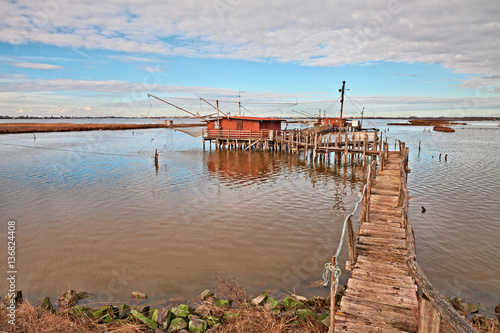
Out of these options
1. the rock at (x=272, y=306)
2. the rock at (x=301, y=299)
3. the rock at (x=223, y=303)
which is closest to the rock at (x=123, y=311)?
the rock at (x=223, y=303)

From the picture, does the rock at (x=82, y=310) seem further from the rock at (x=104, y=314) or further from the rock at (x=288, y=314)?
the rock at (x=288, y=314)

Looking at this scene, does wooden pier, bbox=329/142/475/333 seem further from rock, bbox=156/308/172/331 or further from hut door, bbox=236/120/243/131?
hut door, bbox=236/120/243/131

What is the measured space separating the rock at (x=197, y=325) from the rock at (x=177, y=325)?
187mm

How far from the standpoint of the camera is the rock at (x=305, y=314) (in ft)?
21.7

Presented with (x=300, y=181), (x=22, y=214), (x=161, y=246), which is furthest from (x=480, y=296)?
(x=22, y=214)

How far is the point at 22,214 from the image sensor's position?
1457cm

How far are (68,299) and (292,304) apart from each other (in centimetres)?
586

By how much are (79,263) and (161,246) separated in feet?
9.14

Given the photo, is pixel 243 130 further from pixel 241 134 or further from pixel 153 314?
pixel 153 314

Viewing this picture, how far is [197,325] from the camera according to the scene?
6.59 meters

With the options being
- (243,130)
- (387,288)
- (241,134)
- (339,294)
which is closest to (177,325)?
(339,294)

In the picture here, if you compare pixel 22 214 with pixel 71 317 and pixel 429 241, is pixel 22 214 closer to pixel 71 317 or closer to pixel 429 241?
pixel 71 317

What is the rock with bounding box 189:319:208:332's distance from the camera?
6.54m

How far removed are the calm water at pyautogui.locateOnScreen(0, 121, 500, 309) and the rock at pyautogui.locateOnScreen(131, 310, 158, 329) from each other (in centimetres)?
134
